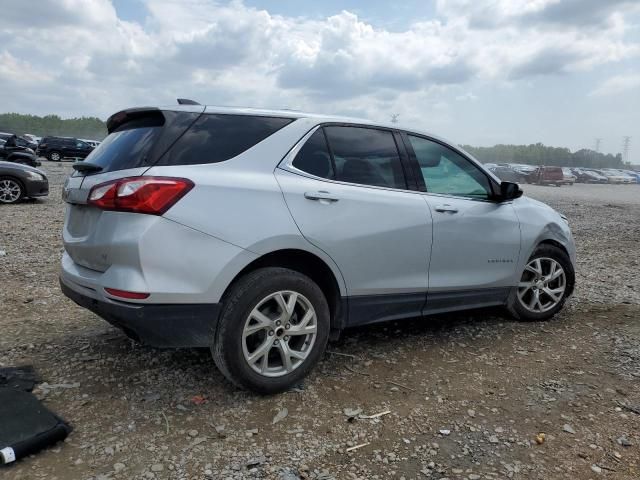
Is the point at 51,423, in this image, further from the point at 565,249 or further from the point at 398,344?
the point at 565,249

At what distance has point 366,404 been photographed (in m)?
3.22

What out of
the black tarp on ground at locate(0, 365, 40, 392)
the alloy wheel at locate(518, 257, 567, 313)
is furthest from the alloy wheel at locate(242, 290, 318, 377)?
the alloy wheel at locate(518, 257, 567, 313)

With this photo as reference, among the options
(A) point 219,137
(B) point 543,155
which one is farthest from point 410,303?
(B) point 543,155

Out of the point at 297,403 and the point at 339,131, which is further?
the point at 339,131

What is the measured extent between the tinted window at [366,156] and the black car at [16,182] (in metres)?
11.2

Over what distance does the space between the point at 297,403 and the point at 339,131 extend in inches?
72.4

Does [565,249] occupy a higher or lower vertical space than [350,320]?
higher

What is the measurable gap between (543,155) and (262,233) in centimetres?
9220

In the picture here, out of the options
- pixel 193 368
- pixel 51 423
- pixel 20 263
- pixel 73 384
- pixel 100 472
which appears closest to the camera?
pixel 100 472

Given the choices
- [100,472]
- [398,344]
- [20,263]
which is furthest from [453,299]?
[20,263]

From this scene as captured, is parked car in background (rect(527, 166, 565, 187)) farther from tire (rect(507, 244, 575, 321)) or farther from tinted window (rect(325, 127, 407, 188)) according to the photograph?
tinted window (rect(325, 127, 407, 188))

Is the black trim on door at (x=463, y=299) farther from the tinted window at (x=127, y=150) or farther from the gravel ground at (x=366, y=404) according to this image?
the tinted window at (x=127, y=150)

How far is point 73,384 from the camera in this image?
337 centimetres

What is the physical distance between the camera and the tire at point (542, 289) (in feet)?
15.5
